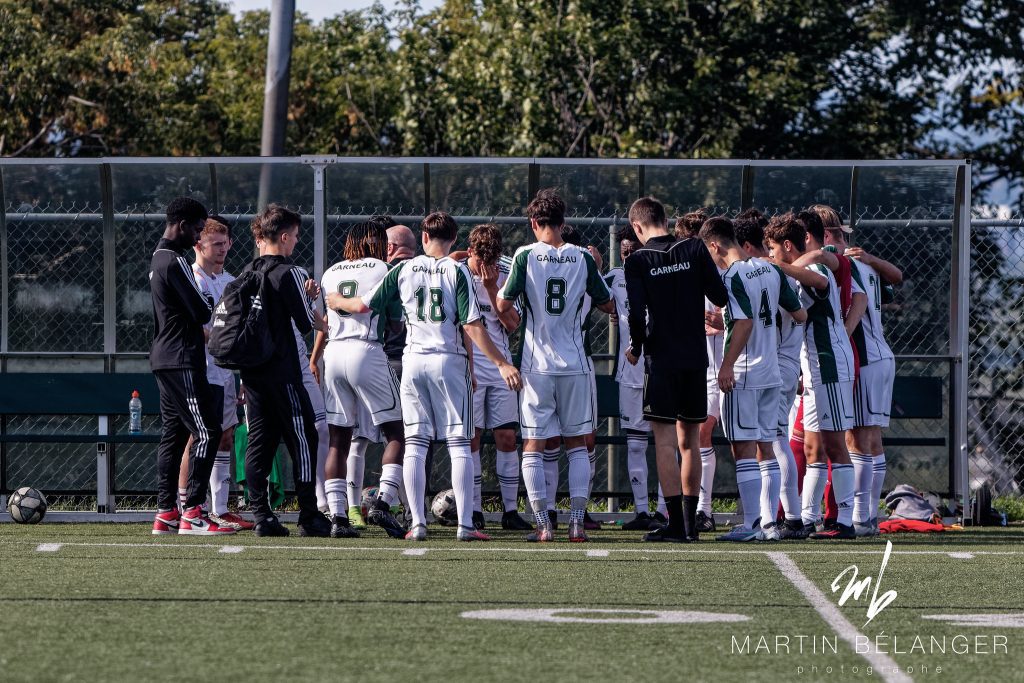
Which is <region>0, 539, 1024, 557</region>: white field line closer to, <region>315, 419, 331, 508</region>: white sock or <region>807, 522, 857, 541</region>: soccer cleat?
<region>807, 522, 857, 541</region>: soccer cleat

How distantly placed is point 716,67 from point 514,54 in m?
2.75

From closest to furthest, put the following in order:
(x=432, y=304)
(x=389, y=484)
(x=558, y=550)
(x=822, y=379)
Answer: (x=558, y=550)
(x=432, y=304)
(x=389, y=484)
(x=822, y=379)

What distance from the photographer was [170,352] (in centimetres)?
883

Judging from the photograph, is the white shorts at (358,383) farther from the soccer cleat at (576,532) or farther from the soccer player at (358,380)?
the soccer cleat at (576,532)

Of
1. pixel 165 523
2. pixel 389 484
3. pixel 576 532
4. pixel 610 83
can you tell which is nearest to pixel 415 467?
pixel 389 484

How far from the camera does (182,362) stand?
8.79 metres

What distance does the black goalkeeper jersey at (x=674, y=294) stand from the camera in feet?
27.5

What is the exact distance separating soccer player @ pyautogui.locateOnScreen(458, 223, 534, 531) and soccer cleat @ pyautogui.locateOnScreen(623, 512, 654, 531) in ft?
2.22

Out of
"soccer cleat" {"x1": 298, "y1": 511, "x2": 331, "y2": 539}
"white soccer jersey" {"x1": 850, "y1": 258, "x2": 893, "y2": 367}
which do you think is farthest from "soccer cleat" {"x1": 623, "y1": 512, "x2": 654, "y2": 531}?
"soccer cleat" {"x1": 298, "y1": 511, "x2": 331, "y2": 539}

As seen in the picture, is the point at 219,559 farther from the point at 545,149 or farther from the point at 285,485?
the point at 545,149

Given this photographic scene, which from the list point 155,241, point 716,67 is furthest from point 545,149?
point 155,241

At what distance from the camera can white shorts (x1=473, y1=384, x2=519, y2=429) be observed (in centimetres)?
965

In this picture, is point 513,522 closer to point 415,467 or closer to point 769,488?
point 415,467

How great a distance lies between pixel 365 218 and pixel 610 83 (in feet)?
32.5
